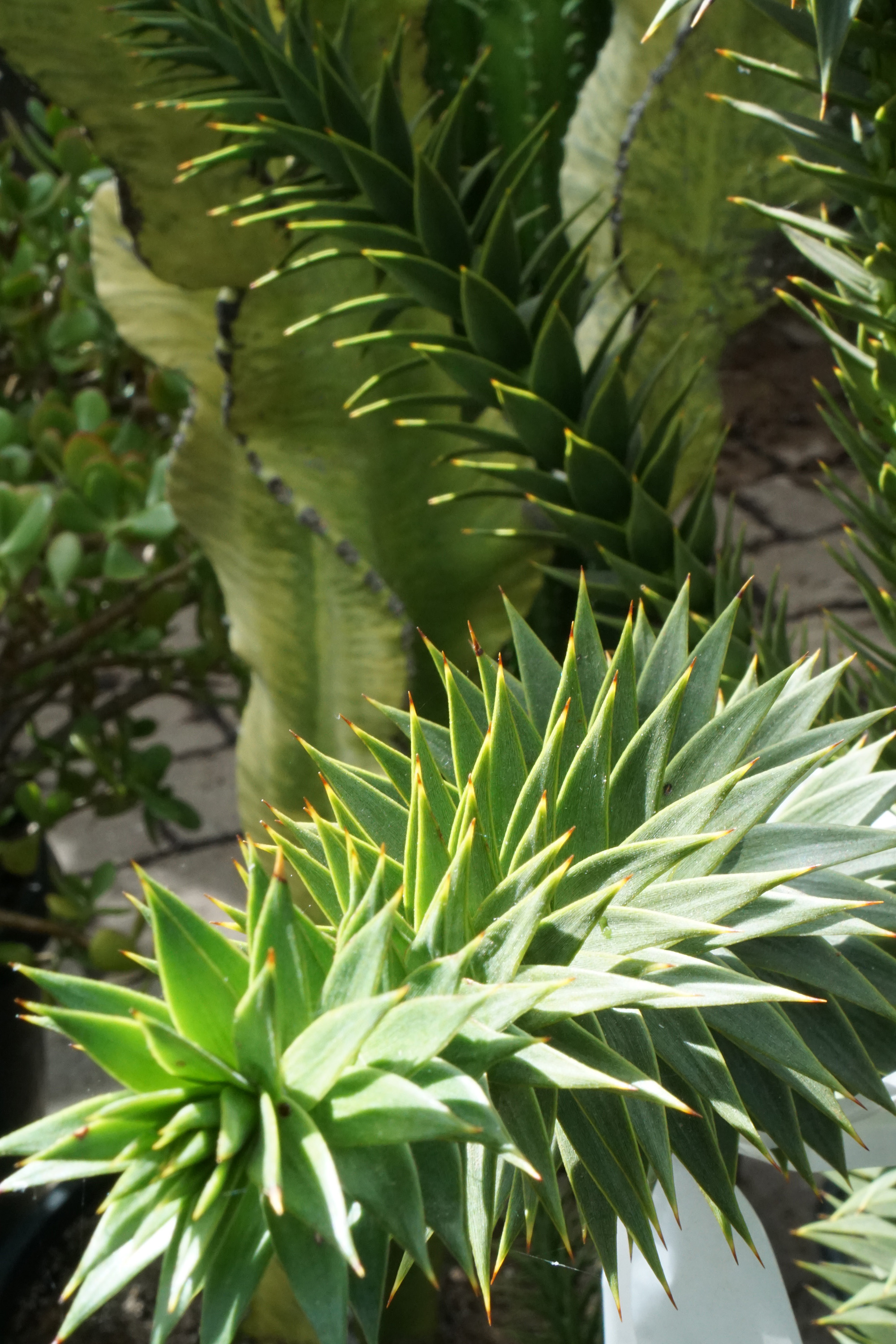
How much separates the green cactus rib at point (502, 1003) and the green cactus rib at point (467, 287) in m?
0.17

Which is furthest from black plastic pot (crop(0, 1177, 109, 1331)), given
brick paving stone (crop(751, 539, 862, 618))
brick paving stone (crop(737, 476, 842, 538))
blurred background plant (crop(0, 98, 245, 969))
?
brick paving stone (crop(737, 476, 842, 538))

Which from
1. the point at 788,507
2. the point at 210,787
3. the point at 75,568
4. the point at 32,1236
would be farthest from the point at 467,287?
the point at 788,507

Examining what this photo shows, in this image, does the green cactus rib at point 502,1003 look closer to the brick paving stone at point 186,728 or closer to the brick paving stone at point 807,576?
the brick paving stone at point 186,728

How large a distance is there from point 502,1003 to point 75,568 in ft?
2.87

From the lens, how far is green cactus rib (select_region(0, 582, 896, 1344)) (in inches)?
8.4

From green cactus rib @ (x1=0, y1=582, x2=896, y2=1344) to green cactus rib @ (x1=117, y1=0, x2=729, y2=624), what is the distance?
17 centimetres

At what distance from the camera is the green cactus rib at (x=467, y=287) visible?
50 centimetres

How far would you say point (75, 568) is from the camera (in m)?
1.01

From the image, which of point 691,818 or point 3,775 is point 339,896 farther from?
point 3,775

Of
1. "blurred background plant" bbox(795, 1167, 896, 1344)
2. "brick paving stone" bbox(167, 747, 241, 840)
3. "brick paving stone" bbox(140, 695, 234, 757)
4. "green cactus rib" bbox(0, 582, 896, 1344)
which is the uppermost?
"green cactus rib" bbox(0, 582, 896, 1344)

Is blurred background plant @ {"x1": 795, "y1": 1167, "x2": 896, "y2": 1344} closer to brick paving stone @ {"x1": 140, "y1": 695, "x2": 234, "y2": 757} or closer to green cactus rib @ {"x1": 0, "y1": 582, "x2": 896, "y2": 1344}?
green cactus rib @ {"x1": 0, "y1": 582, "x2": 896, "y2": 1344}

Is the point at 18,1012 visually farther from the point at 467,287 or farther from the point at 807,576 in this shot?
the point at 807,576

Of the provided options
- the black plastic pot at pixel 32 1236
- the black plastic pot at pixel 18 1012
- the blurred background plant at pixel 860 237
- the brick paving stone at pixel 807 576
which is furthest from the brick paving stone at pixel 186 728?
the blurred background plant at pixel 860 237

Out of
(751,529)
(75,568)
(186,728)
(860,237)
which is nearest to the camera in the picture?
(860,237)
